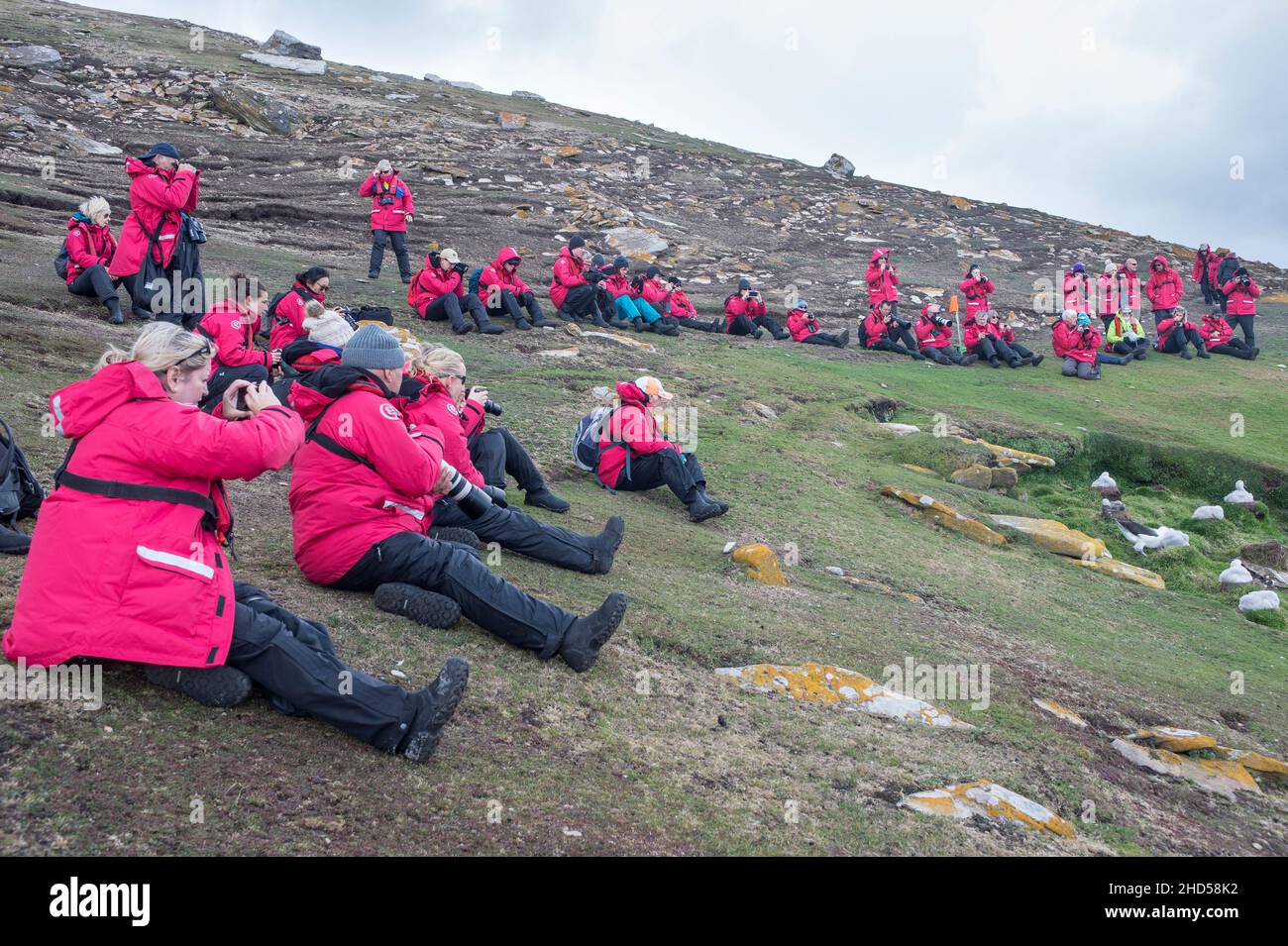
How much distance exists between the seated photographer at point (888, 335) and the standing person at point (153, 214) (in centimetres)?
1377

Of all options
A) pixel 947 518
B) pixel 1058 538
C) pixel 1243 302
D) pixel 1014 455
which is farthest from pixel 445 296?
pixel 1243 302

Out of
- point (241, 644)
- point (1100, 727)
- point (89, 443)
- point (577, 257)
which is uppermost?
point (577, 257)

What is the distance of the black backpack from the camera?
581 cm

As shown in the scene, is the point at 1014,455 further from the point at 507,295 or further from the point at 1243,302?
the point at 1243,302

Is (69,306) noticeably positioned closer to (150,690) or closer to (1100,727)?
(150,690)

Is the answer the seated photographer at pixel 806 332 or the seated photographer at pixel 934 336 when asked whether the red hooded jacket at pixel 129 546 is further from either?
the seated photographer at pixel 934 336

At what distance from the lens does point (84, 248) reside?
12.8m

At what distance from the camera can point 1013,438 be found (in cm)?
1511

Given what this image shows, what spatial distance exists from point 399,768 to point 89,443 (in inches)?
71.5

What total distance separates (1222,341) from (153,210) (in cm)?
2261

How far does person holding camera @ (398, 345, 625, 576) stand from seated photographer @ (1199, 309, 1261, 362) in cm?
2126

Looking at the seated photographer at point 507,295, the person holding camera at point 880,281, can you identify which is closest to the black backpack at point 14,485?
the seated photographer at point 507,295

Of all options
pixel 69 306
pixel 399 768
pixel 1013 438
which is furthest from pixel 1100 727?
pixel 69 306

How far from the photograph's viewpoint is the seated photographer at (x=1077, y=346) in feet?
67.0
